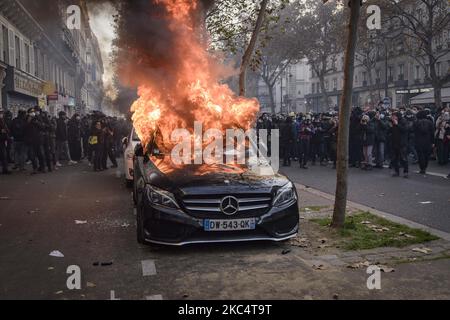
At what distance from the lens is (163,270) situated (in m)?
5.37

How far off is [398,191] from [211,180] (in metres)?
6.43

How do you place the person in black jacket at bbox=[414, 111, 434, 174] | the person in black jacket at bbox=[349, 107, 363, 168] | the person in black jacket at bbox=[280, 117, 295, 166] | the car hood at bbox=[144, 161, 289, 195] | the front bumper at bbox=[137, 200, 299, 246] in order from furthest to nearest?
the person in black jacket at bbox=[280, 117, 295, 166] → the person in black jacket at bbox=[349, 107, 363, 168] → the person in black jacket at bbox=[414, 111, 434, 174] → the car hood at bbox=[144, 161, 289, 195] → the front bumper at bbox=[137, 200, 299, 246]

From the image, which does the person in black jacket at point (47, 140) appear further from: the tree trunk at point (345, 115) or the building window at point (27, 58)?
the building window at point (27, 58)

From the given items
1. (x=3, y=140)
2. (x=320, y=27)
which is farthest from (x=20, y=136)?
(x=320, y=27)

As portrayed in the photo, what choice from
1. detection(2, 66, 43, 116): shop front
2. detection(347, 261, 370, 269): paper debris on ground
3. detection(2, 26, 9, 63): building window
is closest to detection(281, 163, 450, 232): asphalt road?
detection(347, 261, 370, 269): paper debris on ground

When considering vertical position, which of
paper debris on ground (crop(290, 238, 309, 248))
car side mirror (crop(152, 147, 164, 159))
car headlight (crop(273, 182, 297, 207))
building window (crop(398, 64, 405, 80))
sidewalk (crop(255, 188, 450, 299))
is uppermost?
building window (crop(398, 64, 405, 80))

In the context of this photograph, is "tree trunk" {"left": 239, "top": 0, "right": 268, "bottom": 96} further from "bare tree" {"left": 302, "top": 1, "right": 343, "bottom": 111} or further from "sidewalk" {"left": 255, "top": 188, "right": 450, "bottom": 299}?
"bare tree" {"left": 302, "top": 1, "right": 343, "bottom": 111}

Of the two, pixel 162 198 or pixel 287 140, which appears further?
pixel 287 140

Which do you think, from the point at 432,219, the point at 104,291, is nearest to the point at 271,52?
the point at 432,219

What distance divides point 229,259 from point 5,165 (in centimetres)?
1184

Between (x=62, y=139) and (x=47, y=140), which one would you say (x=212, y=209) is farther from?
(x=62, y=139)

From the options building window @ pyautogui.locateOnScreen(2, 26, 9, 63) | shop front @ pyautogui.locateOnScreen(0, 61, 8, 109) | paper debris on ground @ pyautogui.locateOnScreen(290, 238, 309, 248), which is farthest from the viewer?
building window @ pyautogui.locateOnScreen(2, 26, 9, 63)

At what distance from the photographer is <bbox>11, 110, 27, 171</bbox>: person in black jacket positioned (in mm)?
15539

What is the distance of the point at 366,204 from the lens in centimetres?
951
